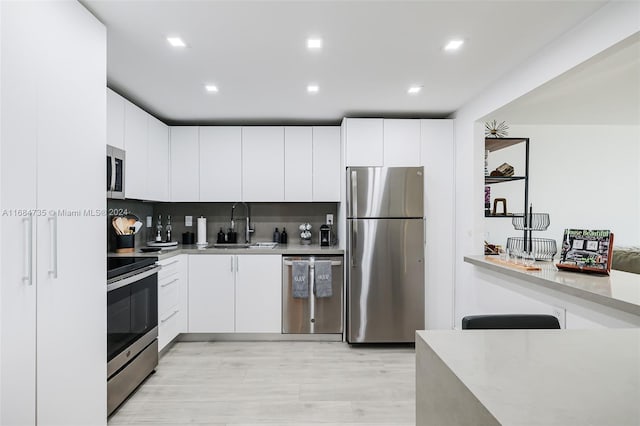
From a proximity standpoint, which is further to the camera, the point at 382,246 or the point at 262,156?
the point at 262,156

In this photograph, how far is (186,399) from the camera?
2.56 metres

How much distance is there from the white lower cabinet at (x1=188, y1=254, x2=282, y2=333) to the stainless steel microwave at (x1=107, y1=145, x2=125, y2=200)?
1185mm

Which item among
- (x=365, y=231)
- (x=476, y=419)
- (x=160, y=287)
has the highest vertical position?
(x=365, y=231)

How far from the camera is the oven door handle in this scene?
223 cm

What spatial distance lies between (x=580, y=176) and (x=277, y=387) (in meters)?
4.94

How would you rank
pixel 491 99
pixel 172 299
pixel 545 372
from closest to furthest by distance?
1. pixel 545 372
2. pixel 491 99
3. pixel 172 299

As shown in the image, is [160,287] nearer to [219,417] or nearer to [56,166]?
[219,417]

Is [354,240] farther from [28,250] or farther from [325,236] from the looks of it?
[28,250]

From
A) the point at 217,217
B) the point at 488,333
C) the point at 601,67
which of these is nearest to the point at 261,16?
the point at 488,333

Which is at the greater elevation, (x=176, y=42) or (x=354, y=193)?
(x=176, y=42)

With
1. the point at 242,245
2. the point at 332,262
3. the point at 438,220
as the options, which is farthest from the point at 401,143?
the point at 242,245

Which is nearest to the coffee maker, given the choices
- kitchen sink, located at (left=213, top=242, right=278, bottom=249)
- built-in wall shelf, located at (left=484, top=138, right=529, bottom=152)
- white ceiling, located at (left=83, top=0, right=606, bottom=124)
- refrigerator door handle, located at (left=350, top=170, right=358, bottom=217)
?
kitchen sink, located at (left=213, top=242, right=278, bottom=249)

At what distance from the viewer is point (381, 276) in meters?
3.63

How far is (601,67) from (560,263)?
1.58 meters
